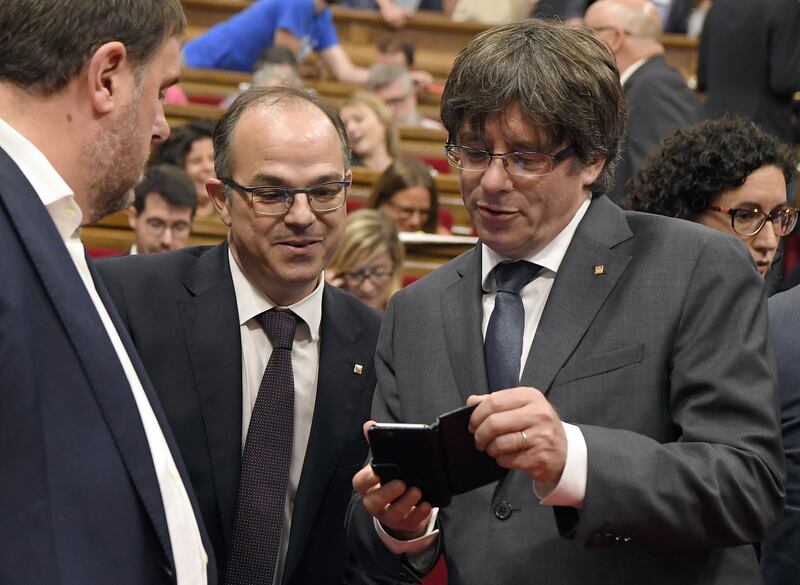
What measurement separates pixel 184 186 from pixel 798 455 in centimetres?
325

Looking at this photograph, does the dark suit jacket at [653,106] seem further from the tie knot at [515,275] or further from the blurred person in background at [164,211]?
the tie knot at [515,275]

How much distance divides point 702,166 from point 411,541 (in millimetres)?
1280

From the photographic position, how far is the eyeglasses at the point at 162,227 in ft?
16.4

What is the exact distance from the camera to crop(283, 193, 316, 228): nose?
2.61 metres

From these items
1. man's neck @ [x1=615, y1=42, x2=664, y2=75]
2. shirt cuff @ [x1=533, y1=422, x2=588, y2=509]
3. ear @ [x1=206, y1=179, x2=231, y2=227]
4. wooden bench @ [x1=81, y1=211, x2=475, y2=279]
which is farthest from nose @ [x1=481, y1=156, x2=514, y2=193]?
man's neck @ [x1=615, y1=42, x2=664, y2=75]

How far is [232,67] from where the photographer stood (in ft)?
28.8

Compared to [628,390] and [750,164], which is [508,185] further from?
[750,164]

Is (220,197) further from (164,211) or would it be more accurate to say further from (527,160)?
(164,211)

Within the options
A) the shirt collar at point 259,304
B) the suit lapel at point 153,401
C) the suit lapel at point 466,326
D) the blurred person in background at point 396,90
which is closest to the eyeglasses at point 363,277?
the shirt collar at point 259,304

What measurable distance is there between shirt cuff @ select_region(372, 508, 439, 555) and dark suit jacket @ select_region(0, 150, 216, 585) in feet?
1.69

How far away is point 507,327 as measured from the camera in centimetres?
215

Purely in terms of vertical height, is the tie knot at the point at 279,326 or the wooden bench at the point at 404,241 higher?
the tie knot at the point at 279,326

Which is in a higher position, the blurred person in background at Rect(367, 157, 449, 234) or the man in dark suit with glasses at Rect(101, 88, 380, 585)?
the man in dark suit with glasses at Rect(101, 88, 380, 585)

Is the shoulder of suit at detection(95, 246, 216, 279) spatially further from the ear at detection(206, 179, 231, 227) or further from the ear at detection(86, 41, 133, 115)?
the ear at detection(86, 41, 133, 115)
